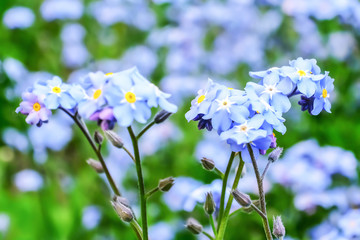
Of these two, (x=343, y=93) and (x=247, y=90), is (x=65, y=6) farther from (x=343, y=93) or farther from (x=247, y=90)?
(x=247, y=90)

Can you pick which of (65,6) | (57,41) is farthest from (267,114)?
(57,41)

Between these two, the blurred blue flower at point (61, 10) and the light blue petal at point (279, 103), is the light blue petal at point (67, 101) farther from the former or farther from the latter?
the blurred blue flower at point (61, 10)

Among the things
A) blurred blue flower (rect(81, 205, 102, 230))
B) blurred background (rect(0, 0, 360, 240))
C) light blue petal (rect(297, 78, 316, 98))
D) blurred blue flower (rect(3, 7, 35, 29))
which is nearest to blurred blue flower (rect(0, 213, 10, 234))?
blurred background (rect(0, 0, 360, 240))

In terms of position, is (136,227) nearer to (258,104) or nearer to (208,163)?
(208,163)

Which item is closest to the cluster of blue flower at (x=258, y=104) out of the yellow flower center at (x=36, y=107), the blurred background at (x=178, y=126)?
the yellow flower center at (x=36, y=107)

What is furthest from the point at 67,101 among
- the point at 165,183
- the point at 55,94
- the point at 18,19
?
the point at 18,19

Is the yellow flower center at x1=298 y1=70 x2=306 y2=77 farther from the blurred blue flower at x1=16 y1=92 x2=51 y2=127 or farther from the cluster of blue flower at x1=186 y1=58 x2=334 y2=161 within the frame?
the blurred blue flower at x1=16 y1=92 x2=51 y2=127
